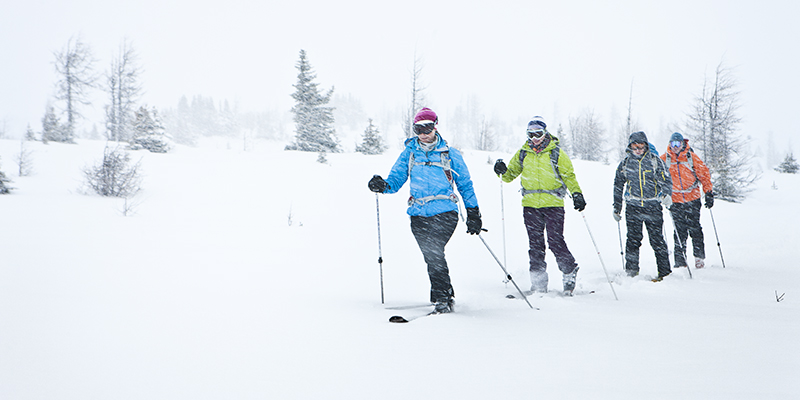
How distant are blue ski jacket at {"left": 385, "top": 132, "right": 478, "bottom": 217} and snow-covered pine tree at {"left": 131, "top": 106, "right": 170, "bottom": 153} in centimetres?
1731

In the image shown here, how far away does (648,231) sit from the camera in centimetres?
609

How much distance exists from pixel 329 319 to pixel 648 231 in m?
5.28

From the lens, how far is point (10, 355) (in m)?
2.14

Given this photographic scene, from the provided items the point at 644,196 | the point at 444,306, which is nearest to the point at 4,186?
the point at 444,306

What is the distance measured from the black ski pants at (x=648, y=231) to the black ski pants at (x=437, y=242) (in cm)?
377

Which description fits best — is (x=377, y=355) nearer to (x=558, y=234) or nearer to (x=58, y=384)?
(x=58, y=384)

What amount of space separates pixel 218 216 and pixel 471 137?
79534mm

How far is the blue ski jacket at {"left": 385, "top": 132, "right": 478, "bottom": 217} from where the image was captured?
12.8 feet

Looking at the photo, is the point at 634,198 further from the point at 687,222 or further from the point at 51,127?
the point at 51,127

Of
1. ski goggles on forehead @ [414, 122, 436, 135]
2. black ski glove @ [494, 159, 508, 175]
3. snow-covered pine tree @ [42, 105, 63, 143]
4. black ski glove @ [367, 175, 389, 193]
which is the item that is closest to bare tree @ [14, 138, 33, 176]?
snow-covered pine tree @ [42, 105, 63, 143]

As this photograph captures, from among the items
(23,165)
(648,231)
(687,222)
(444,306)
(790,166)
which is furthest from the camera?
(790,166)

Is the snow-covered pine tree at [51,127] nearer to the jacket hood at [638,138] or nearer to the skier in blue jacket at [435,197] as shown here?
the skier in blue jacket at [435,197]

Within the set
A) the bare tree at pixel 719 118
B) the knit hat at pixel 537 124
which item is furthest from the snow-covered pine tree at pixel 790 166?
the knit hat at pixel 537 124

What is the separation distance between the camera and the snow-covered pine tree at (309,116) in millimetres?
22891
